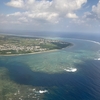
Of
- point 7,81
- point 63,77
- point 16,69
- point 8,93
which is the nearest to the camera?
point 8,93

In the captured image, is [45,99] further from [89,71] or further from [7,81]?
[89,71]

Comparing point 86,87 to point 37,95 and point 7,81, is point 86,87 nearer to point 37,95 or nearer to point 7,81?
point 37,95

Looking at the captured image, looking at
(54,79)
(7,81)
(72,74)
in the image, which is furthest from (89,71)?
(7,81)

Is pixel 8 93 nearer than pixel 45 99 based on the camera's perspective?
No

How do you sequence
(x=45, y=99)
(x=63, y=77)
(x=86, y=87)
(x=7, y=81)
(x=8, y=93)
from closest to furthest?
1. (x=45, y=99)
2. (x=8, y=93)
3. (x=86, y=87)
4. (x=7, y=81)
5. (x=63, y=77)

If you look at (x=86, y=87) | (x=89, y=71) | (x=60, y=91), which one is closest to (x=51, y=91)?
(x=60, y=91)

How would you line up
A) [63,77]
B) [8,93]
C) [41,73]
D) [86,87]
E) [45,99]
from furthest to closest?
1. [41,73]
2. [63,77]
3. [86,87]
4. [8,93]
5. [45,99]

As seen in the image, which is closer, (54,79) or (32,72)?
(54,79)

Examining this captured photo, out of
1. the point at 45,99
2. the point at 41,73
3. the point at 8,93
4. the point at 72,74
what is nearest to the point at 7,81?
the point at 8,93

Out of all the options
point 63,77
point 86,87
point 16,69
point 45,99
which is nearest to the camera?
point 45,99
